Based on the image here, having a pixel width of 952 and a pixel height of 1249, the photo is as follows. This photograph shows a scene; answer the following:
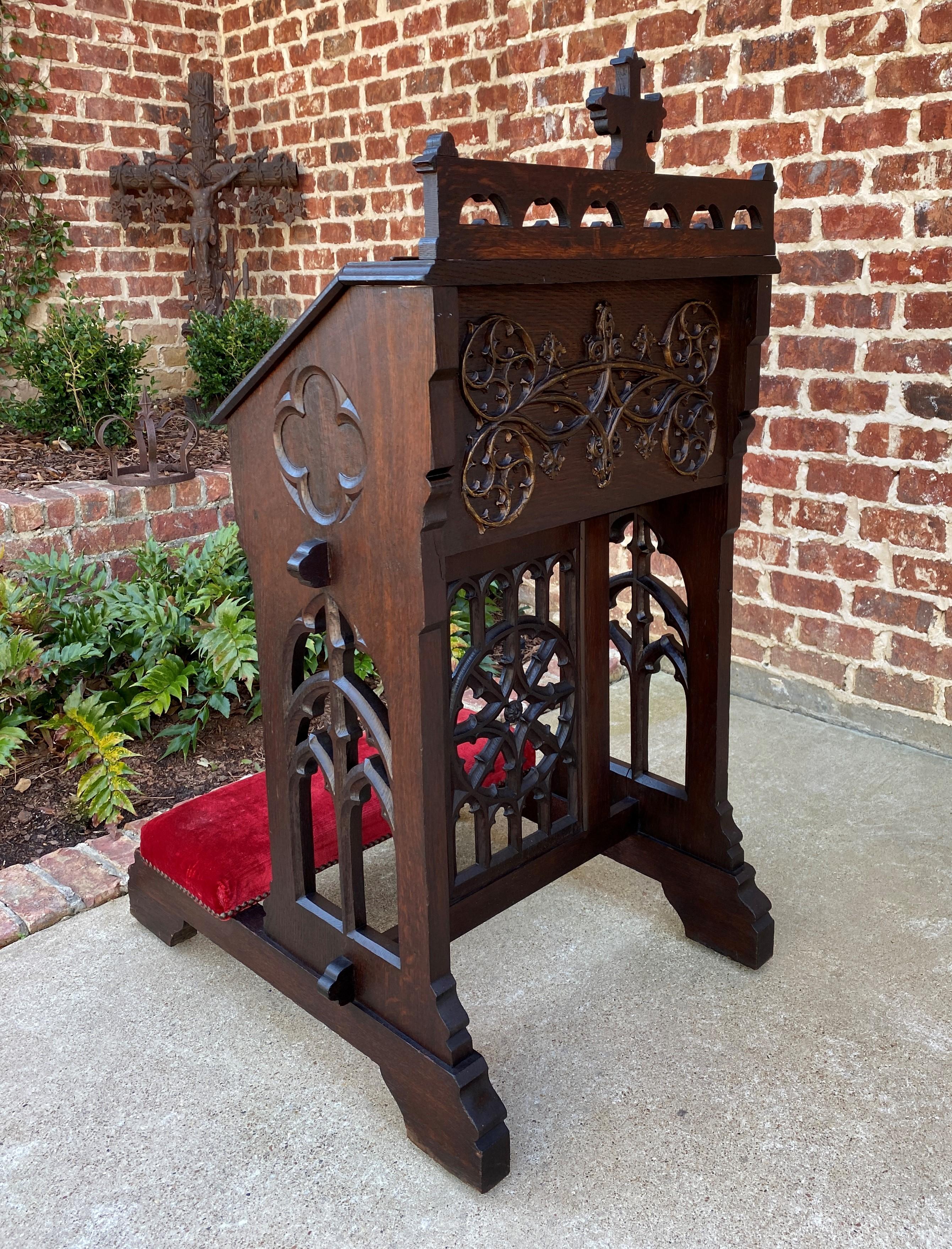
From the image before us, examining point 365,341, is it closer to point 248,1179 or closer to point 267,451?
point 267,451

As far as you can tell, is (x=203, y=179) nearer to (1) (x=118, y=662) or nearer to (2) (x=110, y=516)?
(2) (x=110, y=516)

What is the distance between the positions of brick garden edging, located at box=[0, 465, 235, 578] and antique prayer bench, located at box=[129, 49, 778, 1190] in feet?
6.22

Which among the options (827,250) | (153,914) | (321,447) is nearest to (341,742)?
(321,447)

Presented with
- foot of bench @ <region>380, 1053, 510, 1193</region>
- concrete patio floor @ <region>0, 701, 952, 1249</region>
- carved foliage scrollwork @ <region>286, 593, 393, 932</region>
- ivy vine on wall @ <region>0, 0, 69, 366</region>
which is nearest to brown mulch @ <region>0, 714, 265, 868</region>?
concrete patio floor @ <region>0, 701, 952, 1249</region>

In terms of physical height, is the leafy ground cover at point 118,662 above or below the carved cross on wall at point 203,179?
below

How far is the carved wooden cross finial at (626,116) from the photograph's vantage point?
A: 1.76m

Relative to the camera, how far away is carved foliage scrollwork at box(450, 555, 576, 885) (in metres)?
1.91

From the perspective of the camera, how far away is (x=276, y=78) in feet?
17.7

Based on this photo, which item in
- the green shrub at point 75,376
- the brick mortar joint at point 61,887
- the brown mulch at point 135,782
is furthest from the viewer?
the green shrub at point 75,376

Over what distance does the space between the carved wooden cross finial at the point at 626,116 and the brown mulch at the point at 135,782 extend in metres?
1.79

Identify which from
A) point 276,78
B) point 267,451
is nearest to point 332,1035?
point 267,451

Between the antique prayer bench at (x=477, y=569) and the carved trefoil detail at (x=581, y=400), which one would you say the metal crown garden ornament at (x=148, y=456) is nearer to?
the antique prayer bench at (x=477, y=569)

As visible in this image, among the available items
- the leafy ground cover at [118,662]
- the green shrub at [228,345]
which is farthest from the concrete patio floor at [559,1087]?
the green shrub at [228,345]

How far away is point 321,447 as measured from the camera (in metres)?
1.64
